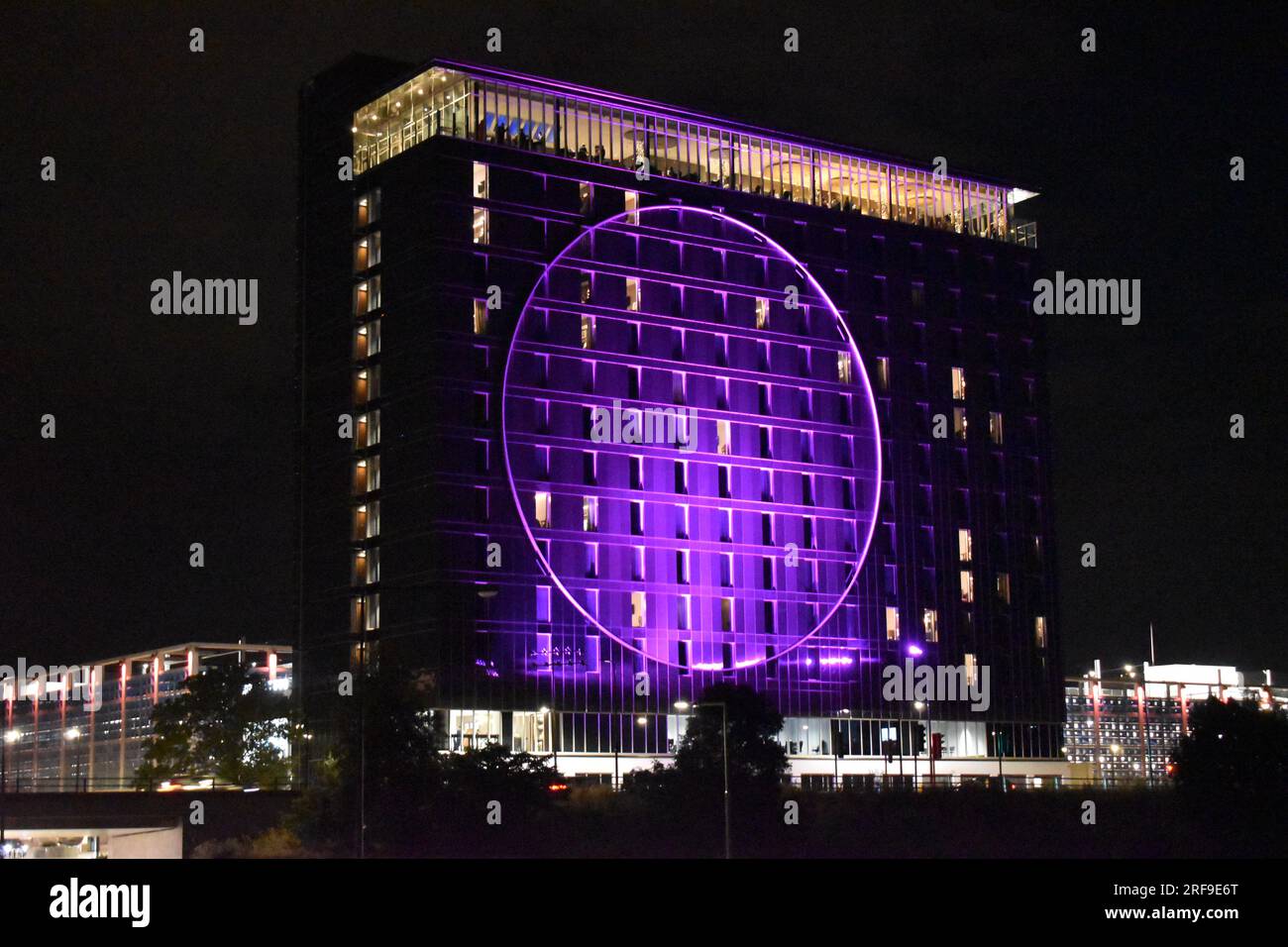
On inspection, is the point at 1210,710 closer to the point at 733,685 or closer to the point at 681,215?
the point at 733,685

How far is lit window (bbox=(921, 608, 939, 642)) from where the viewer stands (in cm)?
14375

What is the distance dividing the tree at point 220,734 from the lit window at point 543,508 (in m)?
28.0

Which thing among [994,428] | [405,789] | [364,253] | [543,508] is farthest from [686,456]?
[405,789]

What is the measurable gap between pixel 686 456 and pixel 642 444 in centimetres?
421

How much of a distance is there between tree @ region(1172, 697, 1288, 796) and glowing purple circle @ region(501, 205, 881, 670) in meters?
35.4

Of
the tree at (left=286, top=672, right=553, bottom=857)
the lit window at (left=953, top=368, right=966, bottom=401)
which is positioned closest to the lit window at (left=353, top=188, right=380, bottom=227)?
the tree at (left=286, top=672, right=553, bottom=857)

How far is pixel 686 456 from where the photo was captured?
131m

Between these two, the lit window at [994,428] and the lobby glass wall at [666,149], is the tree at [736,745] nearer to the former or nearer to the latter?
the lobby glass wall at [666,149]

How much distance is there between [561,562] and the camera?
4843 inches

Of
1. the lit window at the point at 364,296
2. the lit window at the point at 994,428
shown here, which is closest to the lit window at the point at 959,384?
the lit window at the point at 994,428

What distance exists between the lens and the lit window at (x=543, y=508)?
12256cm
